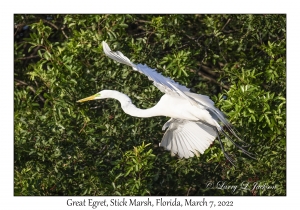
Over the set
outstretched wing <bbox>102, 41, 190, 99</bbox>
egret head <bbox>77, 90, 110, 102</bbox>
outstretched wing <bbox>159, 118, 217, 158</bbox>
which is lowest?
outstretched wing <bbox>159, 118, 217, 158</bbox>

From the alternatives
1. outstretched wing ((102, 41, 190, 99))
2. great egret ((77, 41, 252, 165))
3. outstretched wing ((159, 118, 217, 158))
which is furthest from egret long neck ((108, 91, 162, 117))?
outstretched wing ((102, 41, 190, 99))

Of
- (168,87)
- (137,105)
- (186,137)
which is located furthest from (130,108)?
(168,87)

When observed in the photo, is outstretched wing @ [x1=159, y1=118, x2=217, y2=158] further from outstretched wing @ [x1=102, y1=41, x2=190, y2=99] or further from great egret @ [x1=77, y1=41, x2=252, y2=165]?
outstretched wing @ [x1=102, y1=41, x2=190, y2=99]

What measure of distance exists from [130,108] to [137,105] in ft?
0.57

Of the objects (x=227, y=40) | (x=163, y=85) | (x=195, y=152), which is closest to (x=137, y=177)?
(x=195, y=152)

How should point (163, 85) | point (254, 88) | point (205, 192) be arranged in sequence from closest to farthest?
point (163, 85), point (254, 88), point (205, 192)

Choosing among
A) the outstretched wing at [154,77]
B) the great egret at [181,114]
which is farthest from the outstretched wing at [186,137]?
the outstretched wing at [154,77]

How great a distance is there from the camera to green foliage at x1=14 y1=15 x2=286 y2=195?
13.5 feet

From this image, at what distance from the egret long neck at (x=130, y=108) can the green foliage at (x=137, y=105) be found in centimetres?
10

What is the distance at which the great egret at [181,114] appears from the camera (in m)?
3.77

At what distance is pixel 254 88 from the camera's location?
12.8 ft

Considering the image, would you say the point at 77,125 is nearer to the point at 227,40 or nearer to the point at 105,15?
the point at 105,15

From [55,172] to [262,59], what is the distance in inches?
58.5

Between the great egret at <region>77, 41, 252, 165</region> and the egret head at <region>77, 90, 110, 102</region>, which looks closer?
the great egret at <region>77, 41, 252, 165</region>
